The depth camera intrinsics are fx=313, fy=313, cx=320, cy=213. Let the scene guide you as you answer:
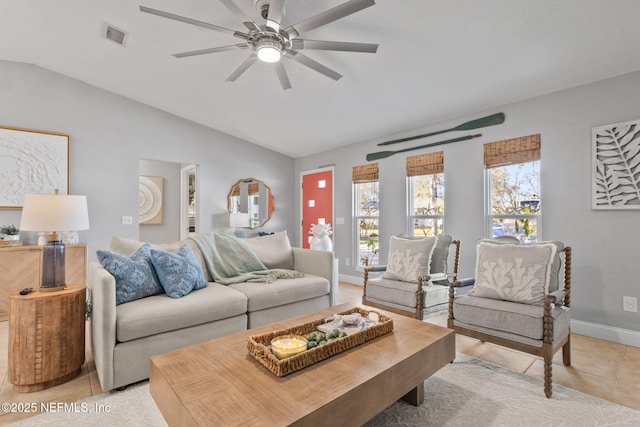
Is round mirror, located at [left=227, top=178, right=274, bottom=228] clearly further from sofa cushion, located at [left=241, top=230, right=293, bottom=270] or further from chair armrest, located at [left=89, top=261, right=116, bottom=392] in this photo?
chair armrest, located at [left=89, top=261, right=116, bottom=392]

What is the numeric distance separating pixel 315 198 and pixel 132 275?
4047 millimetres

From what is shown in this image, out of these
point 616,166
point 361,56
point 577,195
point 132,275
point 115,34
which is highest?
point 115,34

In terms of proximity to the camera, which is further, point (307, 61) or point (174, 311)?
point (307, 61)

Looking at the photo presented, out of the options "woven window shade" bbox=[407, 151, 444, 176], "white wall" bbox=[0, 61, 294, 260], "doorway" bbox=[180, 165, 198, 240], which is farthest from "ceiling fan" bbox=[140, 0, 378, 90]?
"doorway" bbox=[180, 165, 198, 240]

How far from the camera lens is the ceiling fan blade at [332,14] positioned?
177cm

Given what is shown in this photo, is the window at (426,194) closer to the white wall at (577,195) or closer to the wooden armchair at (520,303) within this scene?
the white wall at (577,195)

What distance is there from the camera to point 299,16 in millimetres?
2541

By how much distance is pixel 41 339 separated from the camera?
194cm

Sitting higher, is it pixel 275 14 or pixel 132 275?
pixel 275 14

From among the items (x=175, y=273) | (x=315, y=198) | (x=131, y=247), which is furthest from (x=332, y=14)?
(x=315, y=198)

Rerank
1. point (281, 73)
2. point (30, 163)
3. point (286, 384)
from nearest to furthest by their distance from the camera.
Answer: point (286, 384), point (281, 73), point (30, 163)

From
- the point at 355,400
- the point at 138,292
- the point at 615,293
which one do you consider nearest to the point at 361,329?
the point at 355,400

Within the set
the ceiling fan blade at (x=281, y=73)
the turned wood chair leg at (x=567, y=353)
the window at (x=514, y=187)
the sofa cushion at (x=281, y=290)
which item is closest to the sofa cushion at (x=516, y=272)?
the turned wood chair leg at (x=567, y=353)

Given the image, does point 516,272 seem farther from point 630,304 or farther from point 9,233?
point 9,233
